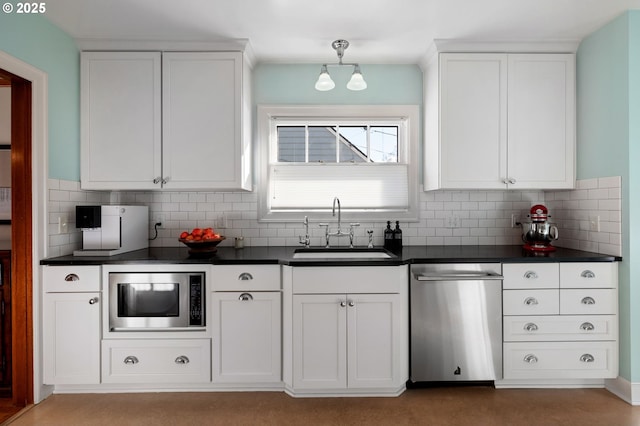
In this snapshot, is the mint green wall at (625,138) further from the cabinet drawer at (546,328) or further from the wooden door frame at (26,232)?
the wooden door frame at (26,232)

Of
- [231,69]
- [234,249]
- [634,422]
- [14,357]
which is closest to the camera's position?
[634,422]

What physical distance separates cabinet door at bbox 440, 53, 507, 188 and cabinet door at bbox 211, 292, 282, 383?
1638mm

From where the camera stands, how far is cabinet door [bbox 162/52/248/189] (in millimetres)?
3016

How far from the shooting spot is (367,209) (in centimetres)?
349

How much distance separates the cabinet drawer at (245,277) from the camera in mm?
2707

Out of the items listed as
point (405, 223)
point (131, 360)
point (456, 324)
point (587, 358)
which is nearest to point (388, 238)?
point (405, 223)

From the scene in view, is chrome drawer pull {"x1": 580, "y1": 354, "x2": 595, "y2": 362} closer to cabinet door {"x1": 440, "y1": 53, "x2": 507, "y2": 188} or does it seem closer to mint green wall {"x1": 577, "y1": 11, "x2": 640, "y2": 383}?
mint green wall {"x1": 577, "y1": 11, "x2": 640, "y2": 383}

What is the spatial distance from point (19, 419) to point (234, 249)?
1718mm

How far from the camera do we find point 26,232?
263 cm

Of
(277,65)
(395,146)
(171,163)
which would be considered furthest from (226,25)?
(395,146)

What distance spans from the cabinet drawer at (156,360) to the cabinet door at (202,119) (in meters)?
1.15

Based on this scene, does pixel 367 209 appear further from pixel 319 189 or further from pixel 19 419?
pixel 19 419

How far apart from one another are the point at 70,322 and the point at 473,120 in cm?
324

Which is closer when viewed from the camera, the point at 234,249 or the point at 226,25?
the point at 226,25
